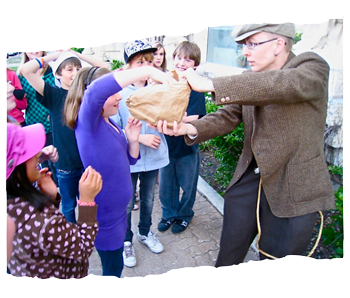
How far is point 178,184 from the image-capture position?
254 centimetres

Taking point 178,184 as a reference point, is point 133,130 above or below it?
above

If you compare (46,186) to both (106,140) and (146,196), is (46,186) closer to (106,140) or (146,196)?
(106,140)

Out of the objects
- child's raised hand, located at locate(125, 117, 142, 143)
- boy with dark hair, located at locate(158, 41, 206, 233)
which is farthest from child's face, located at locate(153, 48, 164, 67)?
child's raised hand, located at locate(125, 117, 142, 143)

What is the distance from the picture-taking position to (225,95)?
1119mm

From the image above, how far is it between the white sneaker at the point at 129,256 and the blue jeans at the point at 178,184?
0.52 m

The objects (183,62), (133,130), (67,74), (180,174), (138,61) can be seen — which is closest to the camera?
(133,130)

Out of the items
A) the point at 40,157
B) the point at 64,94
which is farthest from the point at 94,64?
the point at 40,157

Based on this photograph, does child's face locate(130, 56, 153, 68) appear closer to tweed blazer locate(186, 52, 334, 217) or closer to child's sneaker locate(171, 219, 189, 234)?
tweed blazer locate(186, 52, 334, 217)

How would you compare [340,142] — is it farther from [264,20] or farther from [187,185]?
[264,20]

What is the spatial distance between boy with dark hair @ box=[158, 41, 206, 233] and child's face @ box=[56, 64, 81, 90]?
0.90m

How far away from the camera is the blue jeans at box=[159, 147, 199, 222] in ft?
7.98

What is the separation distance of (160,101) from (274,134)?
0.54m

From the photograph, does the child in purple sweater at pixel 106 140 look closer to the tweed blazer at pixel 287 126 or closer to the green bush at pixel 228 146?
the tweed blazer at pixel 287 126

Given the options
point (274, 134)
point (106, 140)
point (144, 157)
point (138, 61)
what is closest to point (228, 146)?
point (144, 157)
